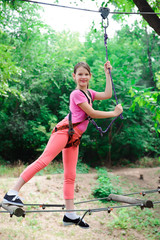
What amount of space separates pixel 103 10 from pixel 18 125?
8.60 m

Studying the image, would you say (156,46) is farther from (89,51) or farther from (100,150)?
(100,150)

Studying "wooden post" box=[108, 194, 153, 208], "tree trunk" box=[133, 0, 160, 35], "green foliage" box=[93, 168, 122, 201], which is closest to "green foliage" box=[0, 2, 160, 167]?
"green foliage" box=[93, 168, 122, 201]

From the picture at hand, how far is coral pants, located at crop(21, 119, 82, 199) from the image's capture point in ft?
6.75

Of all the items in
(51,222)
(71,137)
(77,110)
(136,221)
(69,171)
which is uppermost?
(77,110)

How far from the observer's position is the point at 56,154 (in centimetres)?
212

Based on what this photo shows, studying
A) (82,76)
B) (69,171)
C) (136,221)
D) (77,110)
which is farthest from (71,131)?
(136,221)

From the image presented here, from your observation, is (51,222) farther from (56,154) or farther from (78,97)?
(78,97)

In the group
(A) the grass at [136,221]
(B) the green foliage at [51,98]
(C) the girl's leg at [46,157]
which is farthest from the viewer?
(B) the green foliage at [51,98]

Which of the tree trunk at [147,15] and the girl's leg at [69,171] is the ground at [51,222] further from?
the tree trunk at [147,15]

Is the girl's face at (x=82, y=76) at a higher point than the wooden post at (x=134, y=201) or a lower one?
higher

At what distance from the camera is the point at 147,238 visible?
5.21 meters

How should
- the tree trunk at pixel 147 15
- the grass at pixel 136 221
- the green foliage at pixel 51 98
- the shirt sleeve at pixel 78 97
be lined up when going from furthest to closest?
the green foliage at pixel 51 98 < the grass at pixel 136 221 < the tree trunk at pixel 147 15 < the shirt sleeve at pixel 78 97

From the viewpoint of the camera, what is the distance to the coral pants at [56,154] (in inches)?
81.0

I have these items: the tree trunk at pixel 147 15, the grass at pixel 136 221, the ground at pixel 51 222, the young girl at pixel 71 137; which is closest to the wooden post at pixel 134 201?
the young girl at pixel 71 137
